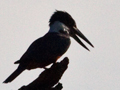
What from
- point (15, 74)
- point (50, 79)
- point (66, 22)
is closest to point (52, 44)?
point (15, 74)

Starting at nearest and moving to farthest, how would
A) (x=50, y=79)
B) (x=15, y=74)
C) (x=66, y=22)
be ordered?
(x=50, y=79)
(x=15, y=74)
(x=66, y=22)

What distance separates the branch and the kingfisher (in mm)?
1192

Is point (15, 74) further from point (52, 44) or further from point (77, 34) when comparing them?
point (77, 34)

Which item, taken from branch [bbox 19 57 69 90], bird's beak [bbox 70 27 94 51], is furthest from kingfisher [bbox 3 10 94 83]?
branch [bbox 19 57 69 90]

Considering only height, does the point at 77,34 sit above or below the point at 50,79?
above

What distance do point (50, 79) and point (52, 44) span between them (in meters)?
2.66

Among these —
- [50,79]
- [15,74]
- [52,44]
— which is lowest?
[50,79]

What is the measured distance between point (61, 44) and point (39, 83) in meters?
2.98

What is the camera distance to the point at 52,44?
27.8 feet

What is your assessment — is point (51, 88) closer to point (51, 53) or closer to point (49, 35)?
point (51, 53)

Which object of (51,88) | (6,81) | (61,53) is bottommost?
(51,88)

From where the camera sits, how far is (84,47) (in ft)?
34.3

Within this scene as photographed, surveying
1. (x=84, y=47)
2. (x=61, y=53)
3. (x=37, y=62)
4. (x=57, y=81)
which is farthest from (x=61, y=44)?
(x=57, y=81)

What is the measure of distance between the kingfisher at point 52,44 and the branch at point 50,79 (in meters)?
1.19
